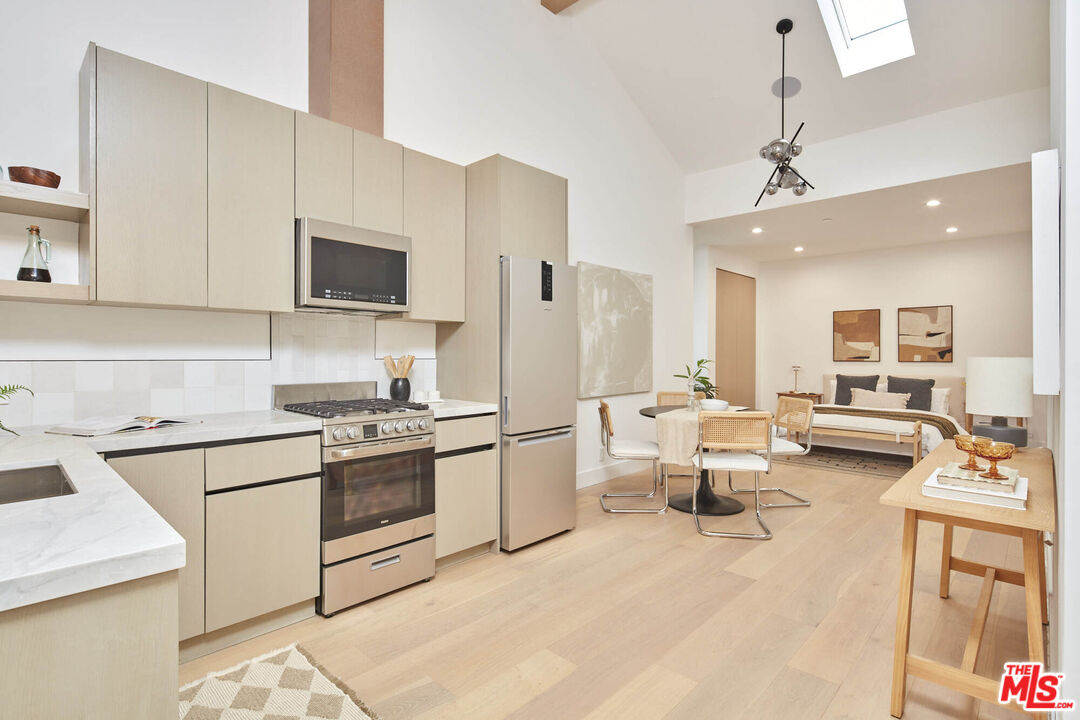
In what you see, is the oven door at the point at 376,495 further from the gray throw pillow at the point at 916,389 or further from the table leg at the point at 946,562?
the gray throw pillow at the point at 916,389

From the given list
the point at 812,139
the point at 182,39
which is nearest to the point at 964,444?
the point at 182,39

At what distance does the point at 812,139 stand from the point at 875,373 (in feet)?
12.9

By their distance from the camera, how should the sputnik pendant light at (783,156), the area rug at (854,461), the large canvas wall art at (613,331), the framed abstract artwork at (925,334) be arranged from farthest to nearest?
the framed abstract artwork at (925,334), the area rug at (854,461), the large canvas wall art at (613,331), the sputnik pendant light at (783,156)

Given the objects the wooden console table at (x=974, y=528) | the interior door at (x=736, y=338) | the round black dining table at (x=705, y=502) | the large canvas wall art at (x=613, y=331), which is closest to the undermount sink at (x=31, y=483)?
the wooden console table at (x=974, y=528)

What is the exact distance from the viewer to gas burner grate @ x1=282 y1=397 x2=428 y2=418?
2.57m

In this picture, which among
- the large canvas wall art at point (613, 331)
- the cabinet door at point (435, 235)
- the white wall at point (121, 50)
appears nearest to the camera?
the white wall at point (121, 50)

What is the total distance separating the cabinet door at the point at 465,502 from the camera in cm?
294

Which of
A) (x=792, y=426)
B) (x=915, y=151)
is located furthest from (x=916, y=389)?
(x=792, y=426)

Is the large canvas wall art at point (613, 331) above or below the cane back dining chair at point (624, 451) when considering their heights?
above

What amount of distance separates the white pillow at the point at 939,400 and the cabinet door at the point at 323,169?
7.08 meters

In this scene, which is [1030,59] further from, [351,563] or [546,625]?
[351,563]

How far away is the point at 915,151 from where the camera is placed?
4730mm

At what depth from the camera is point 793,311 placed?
8.38 meters

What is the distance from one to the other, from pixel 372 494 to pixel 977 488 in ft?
7.71
